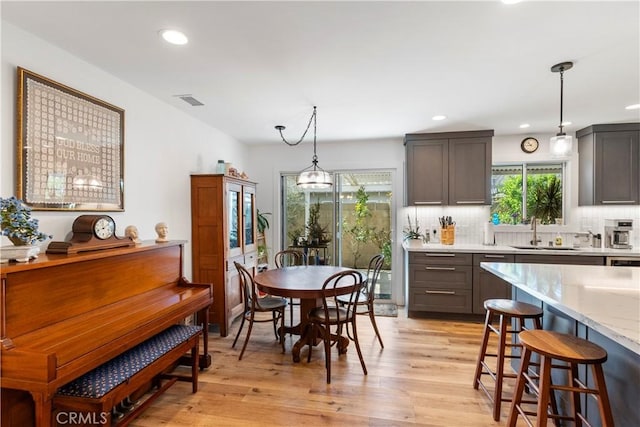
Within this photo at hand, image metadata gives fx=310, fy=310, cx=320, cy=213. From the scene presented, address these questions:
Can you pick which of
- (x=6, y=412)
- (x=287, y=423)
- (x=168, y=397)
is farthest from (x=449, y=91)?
(x=6, y=412)

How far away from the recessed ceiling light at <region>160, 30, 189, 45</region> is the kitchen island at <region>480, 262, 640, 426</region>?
2.65 metres

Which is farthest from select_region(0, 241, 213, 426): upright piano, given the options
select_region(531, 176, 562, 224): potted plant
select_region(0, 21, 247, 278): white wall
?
select_region(531, 176, 562, 224): potted plant

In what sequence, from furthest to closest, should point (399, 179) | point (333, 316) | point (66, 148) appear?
point (399, 179) < point (333, 316) < point (66, 148)

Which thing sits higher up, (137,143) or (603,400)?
(137,143)

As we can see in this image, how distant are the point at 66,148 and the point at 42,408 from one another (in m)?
1.57

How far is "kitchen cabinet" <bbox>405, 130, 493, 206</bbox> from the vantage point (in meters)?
4.20

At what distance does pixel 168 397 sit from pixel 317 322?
1.27 m

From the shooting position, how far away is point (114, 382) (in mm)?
1690

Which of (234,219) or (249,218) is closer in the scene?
(234,219)

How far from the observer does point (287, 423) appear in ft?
6.68

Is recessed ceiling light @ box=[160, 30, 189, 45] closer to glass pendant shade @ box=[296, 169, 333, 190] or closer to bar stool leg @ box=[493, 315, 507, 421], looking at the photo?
glass pendant shade @ box=[296, 169, 333, 190]

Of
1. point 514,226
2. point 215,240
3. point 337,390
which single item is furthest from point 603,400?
point 514,226

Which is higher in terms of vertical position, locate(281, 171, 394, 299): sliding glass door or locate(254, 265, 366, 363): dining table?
locate(281, 171, 394, 299): sliding glass door

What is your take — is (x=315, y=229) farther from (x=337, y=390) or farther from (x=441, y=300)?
(x=337, y=390)
